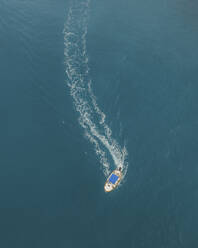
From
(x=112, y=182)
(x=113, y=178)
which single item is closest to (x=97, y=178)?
(x=113, y=178)

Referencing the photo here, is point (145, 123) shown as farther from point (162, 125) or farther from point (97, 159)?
point (97, 159)

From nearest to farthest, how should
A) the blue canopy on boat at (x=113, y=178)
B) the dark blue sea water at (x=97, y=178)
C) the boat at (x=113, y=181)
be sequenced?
the dark blue sea water at (x=97, y=178), the boat at (x=113, y=181), the blue canopy on boat at (x=113, y=178)

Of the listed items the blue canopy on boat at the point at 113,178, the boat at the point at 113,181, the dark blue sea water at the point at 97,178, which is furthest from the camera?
the blue canopy on boat at the point at 113,178

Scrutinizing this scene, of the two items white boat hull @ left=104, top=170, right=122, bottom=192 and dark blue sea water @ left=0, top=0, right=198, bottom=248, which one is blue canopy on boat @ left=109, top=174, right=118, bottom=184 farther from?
dark blue sea water @ left=0, top=0, right=198, bottom=248

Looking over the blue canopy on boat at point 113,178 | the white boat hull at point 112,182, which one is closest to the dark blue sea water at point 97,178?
the white boat hull at point 112,182

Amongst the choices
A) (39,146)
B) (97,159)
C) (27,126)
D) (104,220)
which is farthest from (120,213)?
(27,126)

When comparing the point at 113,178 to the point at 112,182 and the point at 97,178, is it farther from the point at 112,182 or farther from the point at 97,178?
the point at 97,178

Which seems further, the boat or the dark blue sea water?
the boat

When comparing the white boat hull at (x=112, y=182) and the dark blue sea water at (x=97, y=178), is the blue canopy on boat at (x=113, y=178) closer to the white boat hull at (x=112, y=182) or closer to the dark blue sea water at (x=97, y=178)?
the white boat hull at (x=112, y=182)

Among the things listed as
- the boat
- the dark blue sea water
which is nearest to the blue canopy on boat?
the boat
